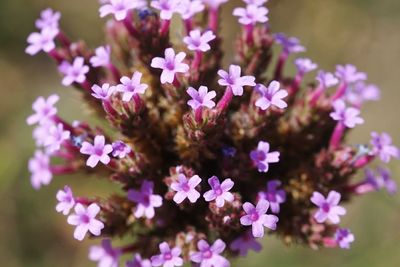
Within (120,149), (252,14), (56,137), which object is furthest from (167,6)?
(56,137)

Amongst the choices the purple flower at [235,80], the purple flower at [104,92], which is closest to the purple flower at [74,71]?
the purple flower at [104,92]

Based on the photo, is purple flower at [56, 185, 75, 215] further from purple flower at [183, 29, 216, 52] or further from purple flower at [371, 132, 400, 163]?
purple flower at [371, 132, 400, 163]

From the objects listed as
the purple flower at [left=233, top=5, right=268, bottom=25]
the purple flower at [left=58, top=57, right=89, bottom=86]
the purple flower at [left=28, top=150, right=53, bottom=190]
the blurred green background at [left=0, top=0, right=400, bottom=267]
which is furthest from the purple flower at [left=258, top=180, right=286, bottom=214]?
the blurred green background at [left=0, top=0, right=400, bottom=267]

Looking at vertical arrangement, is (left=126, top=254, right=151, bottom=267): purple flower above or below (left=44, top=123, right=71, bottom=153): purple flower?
below

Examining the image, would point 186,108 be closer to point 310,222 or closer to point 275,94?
point 275,94

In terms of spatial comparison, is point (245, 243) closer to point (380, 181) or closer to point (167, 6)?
point (380, 181)

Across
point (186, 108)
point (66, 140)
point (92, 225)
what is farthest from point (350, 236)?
point (66, 140)
